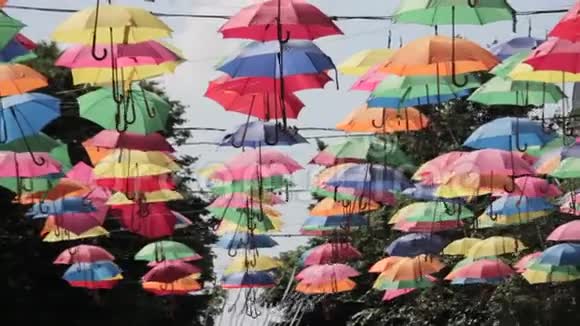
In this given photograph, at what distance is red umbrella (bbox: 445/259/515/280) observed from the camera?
12875 millimetres

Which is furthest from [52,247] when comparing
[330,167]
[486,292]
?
[330,167]

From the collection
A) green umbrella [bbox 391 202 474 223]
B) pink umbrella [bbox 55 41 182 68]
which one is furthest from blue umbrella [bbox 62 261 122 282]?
pink umbrella [bbox 55 41 182 68]

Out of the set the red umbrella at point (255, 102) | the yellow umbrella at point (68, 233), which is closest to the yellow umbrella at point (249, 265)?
the yellow umbrella at point (68, 233)

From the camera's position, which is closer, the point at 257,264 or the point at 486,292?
the point at 257,264

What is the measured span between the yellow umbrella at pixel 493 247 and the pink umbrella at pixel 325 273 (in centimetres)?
162

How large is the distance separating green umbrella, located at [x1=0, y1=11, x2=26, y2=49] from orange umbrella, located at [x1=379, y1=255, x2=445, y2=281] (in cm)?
708

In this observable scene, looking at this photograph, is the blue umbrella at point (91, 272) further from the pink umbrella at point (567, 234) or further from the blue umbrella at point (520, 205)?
the pink umbrella at point (567, 234)

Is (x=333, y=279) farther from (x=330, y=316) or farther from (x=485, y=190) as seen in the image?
(x=330, y=316)

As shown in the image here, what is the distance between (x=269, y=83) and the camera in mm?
7816

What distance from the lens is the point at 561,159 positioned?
9898mm

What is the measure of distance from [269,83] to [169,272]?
6197mm

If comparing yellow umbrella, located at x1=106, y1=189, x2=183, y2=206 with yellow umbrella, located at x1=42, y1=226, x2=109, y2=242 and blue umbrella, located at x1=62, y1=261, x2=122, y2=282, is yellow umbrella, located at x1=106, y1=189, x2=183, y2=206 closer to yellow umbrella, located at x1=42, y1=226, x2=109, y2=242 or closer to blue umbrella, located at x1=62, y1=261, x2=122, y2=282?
yellow umbrella, located at x1=42, y1=226, x2=109, y2=242

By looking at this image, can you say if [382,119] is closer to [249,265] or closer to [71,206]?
[71,206]

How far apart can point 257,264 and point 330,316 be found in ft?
51.2
